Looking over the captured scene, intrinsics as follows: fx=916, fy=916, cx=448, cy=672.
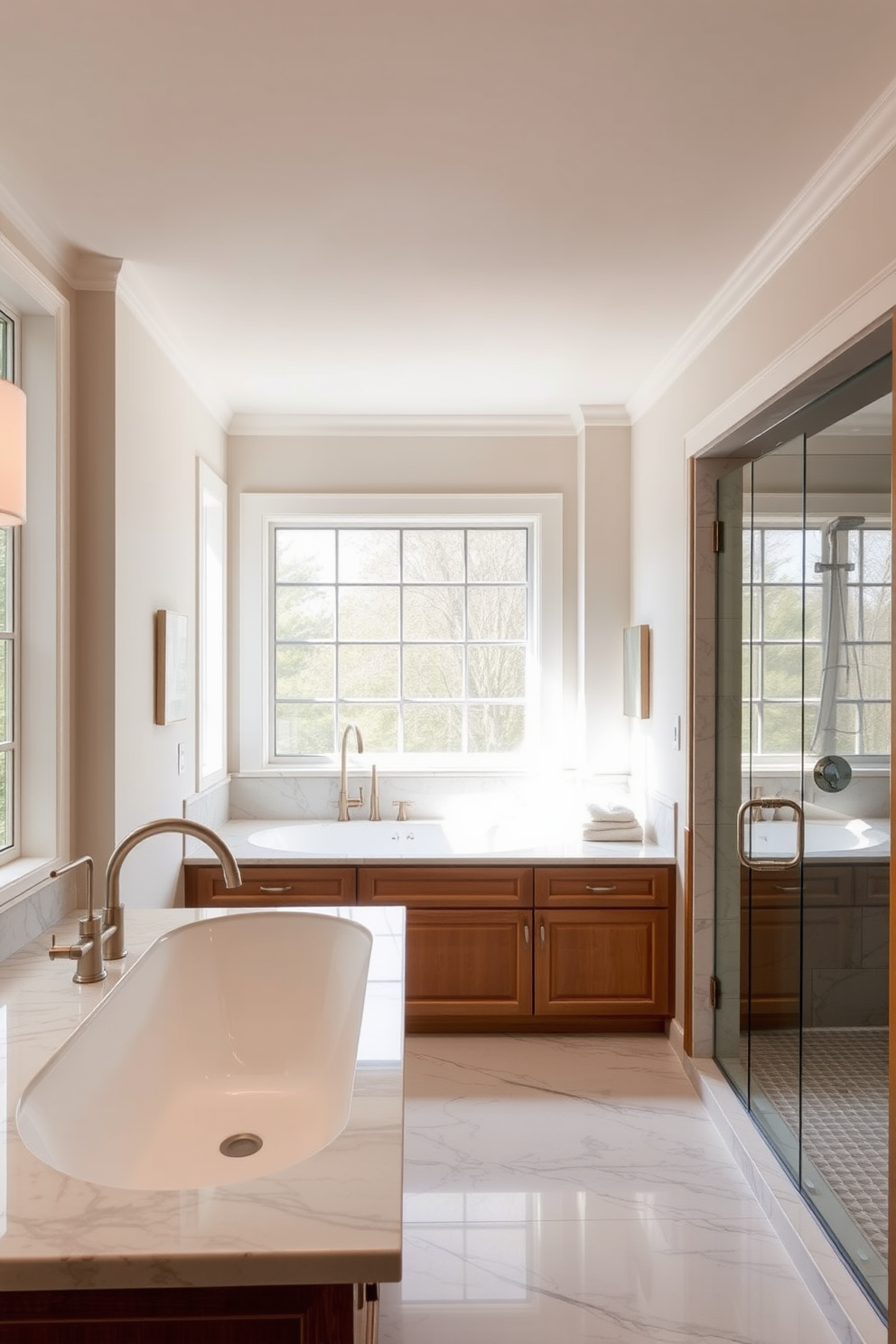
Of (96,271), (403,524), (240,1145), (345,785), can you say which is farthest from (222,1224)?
(403,524)

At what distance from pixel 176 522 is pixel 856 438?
223 cm

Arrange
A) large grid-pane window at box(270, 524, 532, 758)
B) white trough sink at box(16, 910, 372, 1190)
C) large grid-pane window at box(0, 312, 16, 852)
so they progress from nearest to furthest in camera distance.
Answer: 1. white trough sink at box(16, 910, 372, 1190)
2. large grid-pane window at box(0, 312, 16, 852)
3. large grid-pane window at box(270, 524, 532, 758)

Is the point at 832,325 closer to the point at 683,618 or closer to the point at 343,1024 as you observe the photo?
the point at 683,618

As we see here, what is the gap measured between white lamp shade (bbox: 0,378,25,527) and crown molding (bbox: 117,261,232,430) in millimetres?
1171

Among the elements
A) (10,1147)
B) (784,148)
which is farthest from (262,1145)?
(784,148)

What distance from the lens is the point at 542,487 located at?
4.22 meters

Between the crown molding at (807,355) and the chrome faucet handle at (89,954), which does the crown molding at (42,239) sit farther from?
the crown molding at (807,355)

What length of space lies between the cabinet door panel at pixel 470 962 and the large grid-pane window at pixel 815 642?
3.98 feet

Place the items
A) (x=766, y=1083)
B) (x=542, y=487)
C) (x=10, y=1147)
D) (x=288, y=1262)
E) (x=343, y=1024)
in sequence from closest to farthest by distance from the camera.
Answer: (x=288, y=1262) < (x=10, y=1147) < (x=343, y=1024) < (x=766, y=1083) < (x=542, y=487)

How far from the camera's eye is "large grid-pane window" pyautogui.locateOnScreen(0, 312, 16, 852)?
2332 mm

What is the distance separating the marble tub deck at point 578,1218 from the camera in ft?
6.54

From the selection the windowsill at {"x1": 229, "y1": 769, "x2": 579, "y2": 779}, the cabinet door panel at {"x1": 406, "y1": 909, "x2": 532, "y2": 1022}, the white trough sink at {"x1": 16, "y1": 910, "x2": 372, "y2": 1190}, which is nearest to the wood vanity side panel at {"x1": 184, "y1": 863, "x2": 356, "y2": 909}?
the cabinet door panel at {"x1": 406, "y1": 909, "x2": 532, "y2": 1022}

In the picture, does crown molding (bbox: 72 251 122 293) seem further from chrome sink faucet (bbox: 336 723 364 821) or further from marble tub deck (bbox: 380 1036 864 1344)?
marble tub deck (bbox: 380 1036 864 1344)

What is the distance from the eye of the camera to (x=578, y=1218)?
2.34 meters
